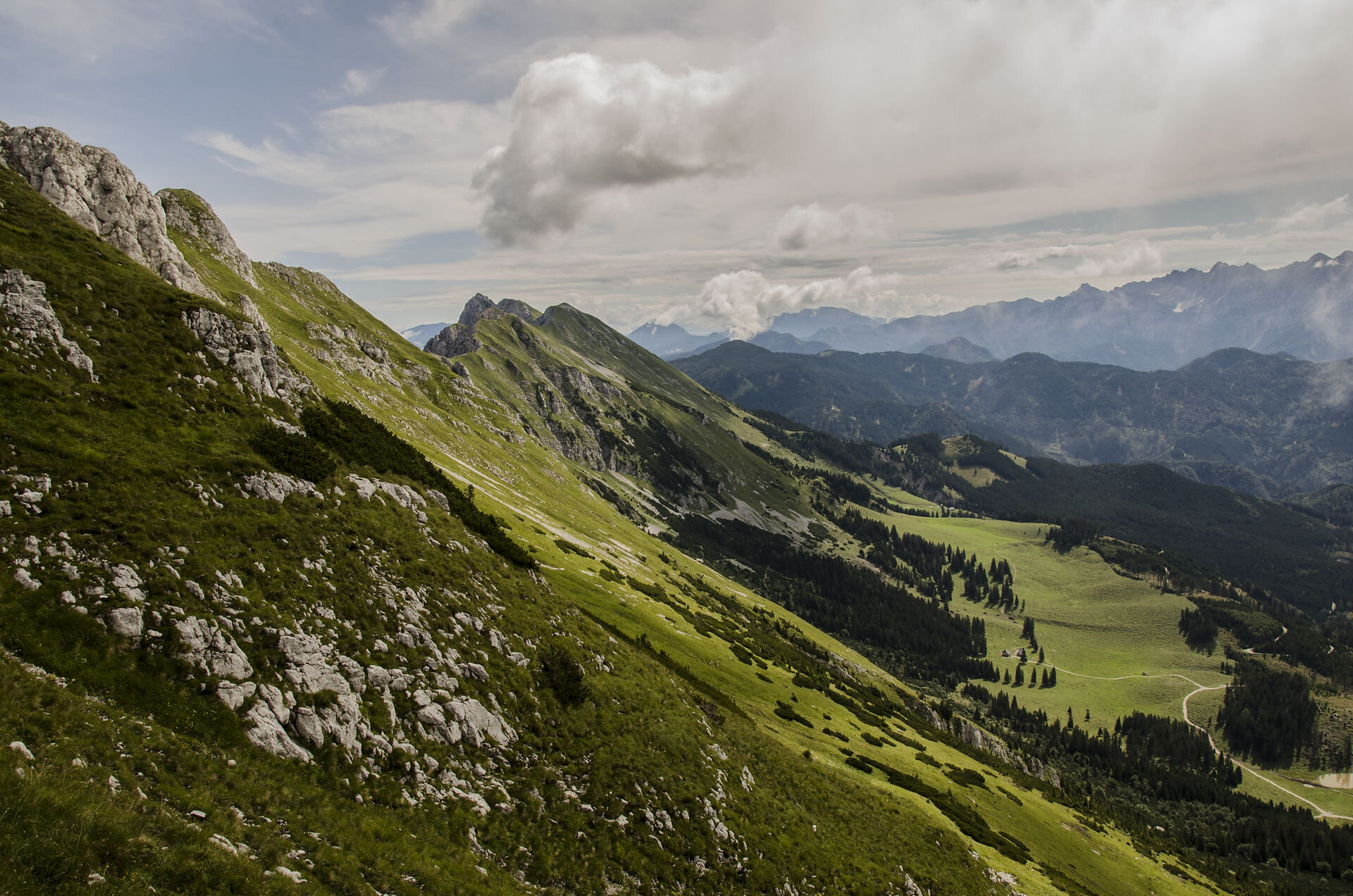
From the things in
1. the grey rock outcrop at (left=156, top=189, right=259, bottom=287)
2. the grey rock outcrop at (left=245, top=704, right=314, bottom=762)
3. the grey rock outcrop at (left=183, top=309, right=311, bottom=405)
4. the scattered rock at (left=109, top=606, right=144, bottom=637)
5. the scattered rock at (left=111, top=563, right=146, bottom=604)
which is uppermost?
the grey rock outcrop at (left=156, top=189, right=259, bottom=287)

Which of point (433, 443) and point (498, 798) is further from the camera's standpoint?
point (433, 443)

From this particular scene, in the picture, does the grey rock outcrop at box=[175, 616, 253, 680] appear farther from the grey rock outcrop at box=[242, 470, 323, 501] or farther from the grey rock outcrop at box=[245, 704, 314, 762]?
the grey rock outcrop at box=[242, 470, 323, 501]

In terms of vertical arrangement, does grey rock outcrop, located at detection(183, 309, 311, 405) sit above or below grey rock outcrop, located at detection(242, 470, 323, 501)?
above

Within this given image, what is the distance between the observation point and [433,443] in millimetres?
103375

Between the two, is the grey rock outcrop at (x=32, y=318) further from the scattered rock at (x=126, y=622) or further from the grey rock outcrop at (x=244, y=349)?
the scattered rock at (x=126, y=622)

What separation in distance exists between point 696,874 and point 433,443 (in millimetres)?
92337

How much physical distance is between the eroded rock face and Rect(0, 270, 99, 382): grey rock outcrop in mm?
26695

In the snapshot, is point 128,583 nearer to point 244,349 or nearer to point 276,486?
point 276,486

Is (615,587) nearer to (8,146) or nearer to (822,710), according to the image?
(822,710)

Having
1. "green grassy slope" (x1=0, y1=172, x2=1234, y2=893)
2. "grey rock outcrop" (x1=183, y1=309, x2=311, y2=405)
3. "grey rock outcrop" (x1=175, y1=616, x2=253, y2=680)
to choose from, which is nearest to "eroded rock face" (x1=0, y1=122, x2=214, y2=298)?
"green grassy slope" (x1=0, y1=172, x2=1234, y2=893)

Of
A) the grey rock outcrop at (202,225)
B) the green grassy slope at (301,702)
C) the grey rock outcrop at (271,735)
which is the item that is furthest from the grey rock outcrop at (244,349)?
the grey rock outcrop at (202,225)

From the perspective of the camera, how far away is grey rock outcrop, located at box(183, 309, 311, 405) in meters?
35.8

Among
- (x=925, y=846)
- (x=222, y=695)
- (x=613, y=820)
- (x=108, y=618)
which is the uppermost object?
(x=108, y=618)

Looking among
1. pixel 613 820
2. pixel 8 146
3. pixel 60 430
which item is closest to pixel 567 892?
pixel 613 820
